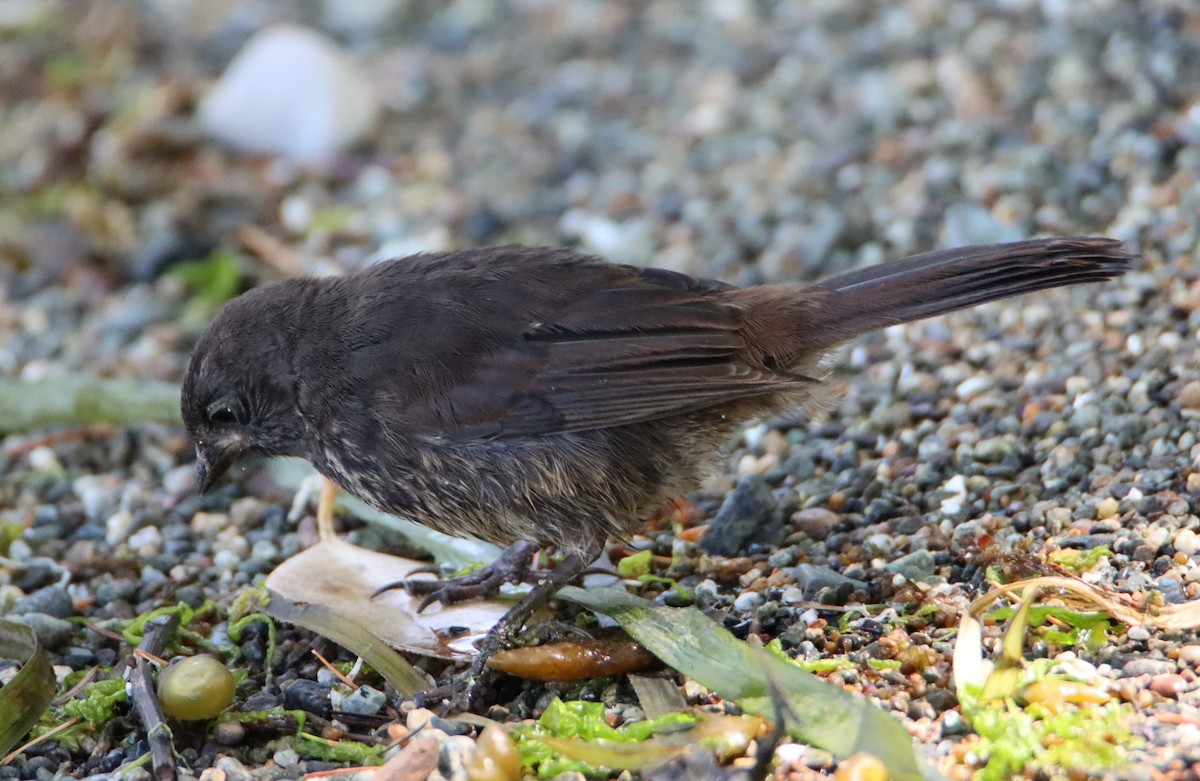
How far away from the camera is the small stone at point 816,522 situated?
14.1ft

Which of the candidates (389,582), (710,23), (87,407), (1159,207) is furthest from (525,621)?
(710,23)

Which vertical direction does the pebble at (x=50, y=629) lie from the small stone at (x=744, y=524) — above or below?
below

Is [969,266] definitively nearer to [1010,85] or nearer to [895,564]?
[895,564]

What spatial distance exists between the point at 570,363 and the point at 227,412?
3.82ft

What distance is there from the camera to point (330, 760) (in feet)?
11.2

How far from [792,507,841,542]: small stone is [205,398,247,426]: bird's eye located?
5.97ft

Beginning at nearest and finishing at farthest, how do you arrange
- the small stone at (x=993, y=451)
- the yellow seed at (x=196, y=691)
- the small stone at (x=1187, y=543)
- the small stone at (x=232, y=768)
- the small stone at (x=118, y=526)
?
the small stone at (x=232, y=768), the yellow seed at (x=196, y=691), the small stone at (x=1187, y=543), the small stone at (x=993, y=451), the small stone at (x=118, y=526)

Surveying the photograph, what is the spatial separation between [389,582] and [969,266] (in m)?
2.04

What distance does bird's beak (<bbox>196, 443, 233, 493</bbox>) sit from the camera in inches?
176

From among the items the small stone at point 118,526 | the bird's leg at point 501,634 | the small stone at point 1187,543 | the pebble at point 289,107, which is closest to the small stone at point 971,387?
the small stone at point 1187,543

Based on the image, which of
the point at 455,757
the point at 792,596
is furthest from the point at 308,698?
the point at 792,596

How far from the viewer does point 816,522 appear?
432 centimetres

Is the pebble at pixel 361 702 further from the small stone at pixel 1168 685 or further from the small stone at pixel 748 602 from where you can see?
the small stone at pixel 1168 685

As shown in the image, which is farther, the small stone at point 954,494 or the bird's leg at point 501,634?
the small stone at point 954,494
